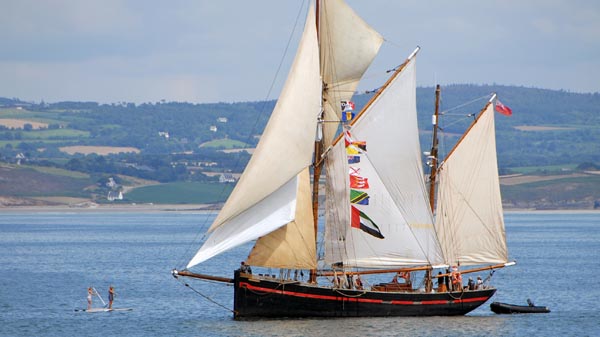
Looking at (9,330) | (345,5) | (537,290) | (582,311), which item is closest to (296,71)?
(345,5)

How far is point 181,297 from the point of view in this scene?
238ft

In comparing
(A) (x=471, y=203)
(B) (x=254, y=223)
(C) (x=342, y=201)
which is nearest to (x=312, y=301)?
(B) (x=254, y=223)

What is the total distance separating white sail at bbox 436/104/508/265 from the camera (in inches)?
2442

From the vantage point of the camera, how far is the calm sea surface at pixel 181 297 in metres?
55.7

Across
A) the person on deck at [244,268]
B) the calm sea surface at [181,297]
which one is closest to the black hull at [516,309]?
the calm sea surface at [181,297]

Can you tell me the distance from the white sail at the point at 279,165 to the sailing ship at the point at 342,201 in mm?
44

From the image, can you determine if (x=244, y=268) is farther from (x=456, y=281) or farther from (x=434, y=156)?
(x=434, y=156)

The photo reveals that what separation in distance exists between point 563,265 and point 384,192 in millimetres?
46864

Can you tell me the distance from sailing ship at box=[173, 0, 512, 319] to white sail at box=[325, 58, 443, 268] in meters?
0.05

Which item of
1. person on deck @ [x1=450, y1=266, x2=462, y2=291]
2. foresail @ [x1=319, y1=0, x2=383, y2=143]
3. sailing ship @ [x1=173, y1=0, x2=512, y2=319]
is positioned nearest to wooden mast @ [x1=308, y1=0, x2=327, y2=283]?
sailing ship @ [x1=173, y1=0, x2=512, y2=319]

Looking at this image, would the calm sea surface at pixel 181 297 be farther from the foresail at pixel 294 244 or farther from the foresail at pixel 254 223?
the foresail at pixel 254 223

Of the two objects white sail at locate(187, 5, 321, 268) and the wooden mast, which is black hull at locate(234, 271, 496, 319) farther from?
white sail at locate(187, 5, 321, 268)

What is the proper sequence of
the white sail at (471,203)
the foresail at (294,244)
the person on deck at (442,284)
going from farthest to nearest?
the white sail at (471,203) → the person on deck at (442,284) → the foresail at (294,244)

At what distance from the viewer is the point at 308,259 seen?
55688mm
